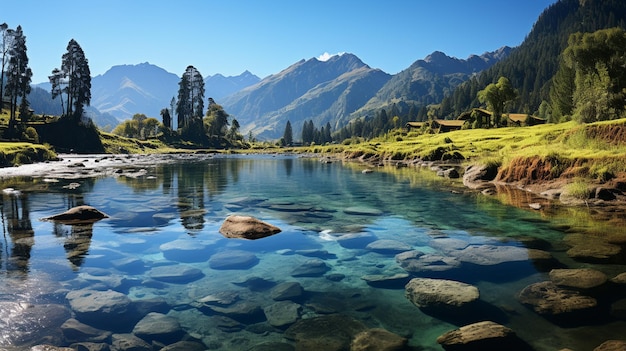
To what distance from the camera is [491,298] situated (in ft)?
30.3

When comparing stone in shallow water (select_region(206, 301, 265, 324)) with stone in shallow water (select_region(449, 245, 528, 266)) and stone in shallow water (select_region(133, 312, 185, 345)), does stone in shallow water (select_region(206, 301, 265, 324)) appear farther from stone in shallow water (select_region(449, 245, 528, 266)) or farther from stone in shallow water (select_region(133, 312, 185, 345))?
stone in shallow water (select_region(449, 245, 528, 266))

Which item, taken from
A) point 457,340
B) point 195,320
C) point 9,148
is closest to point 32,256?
point 195,320

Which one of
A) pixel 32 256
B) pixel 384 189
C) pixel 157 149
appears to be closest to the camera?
pixel 32 256

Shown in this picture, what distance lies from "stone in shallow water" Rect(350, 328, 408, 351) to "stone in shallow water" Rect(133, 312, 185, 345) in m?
3.49

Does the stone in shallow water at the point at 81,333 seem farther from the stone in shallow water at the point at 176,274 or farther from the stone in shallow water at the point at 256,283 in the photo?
the stone in shallow water at the point at 256,283

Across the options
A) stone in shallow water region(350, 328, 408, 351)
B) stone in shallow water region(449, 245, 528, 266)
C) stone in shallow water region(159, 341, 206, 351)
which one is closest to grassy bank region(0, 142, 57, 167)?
stone in shallow water region(159, 341, 206, 351)

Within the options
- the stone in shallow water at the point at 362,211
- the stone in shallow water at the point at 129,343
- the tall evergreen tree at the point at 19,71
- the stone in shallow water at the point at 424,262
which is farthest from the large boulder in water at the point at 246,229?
the tall evergreen tree at the point at 19,71

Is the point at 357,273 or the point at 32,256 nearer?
the point at 357,273

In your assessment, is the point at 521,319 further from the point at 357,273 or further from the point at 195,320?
the point at 195,320

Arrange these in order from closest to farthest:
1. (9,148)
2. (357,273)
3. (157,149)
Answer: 1. (357,273)
2. (9,148)
3. (157,149)

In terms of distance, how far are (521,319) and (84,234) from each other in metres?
15.9

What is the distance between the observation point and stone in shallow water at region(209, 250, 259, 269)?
12055 millimetres

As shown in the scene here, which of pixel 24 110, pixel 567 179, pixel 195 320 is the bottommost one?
pixel 195 320

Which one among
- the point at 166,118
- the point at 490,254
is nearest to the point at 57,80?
the point at 166,118
